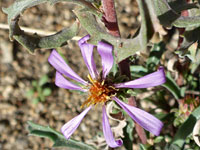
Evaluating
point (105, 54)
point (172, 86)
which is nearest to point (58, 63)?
point (105, 54)

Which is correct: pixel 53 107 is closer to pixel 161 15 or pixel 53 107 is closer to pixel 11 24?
pixel 11 24

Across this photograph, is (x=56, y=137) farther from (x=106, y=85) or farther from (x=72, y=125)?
(x=106, y=85)

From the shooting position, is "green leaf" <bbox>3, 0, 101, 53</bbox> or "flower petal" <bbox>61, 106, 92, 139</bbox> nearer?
"green leaf" <bbox>3, 0, 101, 53</bbox>

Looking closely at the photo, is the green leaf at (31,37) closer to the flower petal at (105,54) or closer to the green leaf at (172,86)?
the flower petal at (105,54)

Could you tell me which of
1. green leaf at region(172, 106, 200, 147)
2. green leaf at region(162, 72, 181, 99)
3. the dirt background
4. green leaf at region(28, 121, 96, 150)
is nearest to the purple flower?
green leaf at region(28, 121, 96, 150)

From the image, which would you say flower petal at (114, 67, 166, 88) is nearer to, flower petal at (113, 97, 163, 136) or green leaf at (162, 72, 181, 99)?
flower petal at (113, 97, 163, 136)

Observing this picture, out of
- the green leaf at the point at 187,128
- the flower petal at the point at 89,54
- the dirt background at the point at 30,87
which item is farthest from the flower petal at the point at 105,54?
the dirt background at the point at 30,87

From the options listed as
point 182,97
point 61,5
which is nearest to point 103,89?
point 182,97
